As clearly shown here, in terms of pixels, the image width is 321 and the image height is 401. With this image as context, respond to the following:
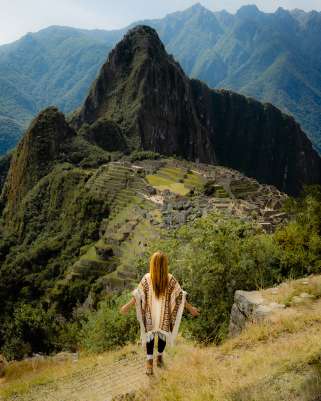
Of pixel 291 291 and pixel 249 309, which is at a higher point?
pixel 291 291

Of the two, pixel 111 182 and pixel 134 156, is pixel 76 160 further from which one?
pixel 111 182

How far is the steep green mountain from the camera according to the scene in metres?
20.0

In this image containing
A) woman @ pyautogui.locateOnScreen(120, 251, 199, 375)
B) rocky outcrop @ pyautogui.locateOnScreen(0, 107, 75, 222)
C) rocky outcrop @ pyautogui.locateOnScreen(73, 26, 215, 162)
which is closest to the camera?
woman @ pyautogui.locateOnScreen(120, 251, 199, 375)

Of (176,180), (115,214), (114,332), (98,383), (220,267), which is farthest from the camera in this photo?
(176,180)

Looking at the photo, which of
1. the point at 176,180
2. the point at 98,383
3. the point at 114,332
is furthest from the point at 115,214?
the point at 98,383

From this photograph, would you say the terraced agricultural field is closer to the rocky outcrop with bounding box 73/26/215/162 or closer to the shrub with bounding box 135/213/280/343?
the shrub with bounding box 135/213/280/343

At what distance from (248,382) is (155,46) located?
168m

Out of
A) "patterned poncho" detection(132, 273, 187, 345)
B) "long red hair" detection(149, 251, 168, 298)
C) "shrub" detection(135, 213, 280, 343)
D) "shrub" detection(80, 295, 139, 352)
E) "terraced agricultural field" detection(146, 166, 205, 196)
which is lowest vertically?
"terraced agricultural field" detection(146, 166, 205, 196)

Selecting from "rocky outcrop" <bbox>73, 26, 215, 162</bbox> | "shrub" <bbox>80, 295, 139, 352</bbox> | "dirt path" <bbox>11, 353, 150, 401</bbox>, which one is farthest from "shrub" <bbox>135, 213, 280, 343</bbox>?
"rocky outcrop" <bbox>73, 26, 215, 162</bbox>

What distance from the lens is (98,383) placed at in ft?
34.0

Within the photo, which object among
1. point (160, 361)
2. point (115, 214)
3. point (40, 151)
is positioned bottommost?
point (115, 214)

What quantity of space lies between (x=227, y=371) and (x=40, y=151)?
4144 inches

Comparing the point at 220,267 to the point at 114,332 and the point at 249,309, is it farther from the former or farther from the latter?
the point at 114,332

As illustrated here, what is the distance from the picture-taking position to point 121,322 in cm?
1831
